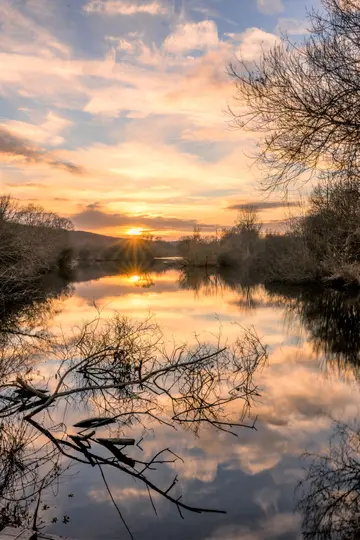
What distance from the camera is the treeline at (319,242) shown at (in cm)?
1853

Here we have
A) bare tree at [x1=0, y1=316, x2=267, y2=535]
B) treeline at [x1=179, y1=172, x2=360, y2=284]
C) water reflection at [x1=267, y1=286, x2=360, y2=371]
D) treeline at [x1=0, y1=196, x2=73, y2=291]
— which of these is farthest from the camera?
treeline at [x1=0, y1=196, x2=73, y2=291]

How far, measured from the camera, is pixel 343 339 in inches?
662

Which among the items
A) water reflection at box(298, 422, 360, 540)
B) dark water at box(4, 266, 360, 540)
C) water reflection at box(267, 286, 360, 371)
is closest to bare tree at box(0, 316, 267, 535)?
dark water at box(4, 266, 360, 540)

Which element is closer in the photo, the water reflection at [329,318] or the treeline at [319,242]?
the water reflection at [329,318]

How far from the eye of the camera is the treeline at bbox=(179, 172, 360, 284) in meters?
18.5

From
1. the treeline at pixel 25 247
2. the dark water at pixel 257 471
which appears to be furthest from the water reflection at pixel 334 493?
the treeline at pixel 25 247

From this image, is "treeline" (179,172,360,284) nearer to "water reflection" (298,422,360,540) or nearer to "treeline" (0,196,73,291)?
"water reflection" (298,422,360,540)

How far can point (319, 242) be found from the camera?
114 ft

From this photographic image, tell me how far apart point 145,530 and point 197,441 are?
2539 millimetres

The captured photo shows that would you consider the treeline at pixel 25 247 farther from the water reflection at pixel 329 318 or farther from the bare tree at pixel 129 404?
the water reflection at pixel 329 318

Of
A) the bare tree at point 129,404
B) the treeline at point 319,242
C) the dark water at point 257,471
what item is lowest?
the dark water at point 257,471

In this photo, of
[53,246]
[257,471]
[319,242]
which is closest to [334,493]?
[257,471]

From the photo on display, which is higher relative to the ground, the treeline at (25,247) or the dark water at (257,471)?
the treeline at (25,247)

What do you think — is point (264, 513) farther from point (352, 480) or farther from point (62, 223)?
point (62, 223)
